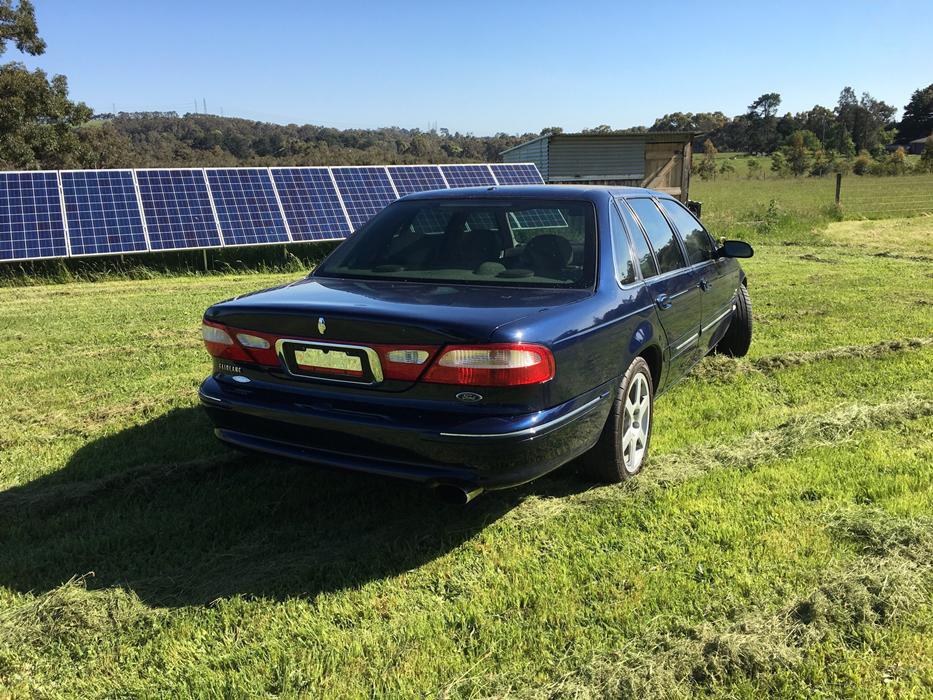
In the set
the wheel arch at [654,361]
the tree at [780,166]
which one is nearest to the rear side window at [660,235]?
the wheel arch at [654,361]

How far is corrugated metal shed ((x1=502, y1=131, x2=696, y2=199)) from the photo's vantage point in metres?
24.3

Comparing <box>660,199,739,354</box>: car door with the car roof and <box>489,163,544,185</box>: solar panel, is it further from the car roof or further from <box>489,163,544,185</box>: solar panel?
<box>489,163,544,185</box>: solar panel

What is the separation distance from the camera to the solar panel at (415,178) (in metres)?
15.8

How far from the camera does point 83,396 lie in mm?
5281

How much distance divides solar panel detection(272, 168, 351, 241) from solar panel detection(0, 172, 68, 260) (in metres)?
4.16

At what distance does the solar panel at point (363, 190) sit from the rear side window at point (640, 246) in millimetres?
10716

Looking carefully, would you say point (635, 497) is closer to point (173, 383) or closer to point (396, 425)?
point (396, 425)

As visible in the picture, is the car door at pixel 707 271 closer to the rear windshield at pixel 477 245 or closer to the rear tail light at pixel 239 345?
the rear windshield at pixel 477 245

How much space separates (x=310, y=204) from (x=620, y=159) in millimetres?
14386

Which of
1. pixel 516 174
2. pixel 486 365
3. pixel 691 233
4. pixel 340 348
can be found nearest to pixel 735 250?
pixel 691 233

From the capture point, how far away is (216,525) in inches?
129

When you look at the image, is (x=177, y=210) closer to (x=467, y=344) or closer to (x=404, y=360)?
(x=404, y=360)

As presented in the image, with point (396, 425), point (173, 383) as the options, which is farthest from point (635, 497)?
point (173, 383)

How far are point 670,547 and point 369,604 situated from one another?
4.43 ft
